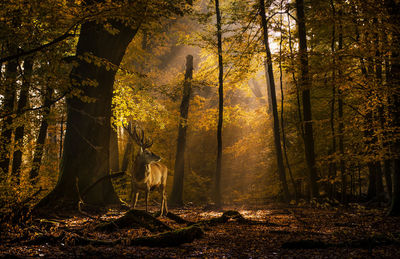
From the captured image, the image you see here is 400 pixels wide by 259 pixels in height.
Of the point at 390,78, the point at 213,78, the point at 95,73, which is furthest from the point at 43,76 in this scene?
the point at 213,78

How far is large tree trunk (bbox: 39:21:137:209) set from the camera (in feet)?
30.5

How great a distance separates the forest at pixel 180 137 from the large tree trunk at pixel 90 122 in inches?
1.6

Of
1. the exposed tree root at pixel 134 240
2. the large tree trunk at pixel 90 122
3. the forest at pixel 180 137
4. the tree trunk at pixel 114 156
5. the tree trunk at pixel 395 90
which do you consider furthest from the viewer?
the tree trunk at pixel 114 156

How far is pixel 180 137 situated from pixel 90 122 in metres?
7.62

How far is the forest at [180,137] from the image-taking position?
481cm

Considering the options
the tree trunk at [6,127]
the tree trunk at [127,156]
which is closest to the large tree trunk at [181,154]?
the tree trunk at [127,156]

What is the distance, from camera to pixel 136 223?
5953 millimetres

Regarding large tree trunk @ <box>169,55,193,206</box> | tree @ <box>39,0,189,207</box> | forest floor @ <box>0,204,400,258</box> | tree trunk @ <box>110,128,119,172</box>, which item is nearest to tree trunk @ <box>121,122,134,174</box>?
tree trunk @ <box>110,128,119,172</box>

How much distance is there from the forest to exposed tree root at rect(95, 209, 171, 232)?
3 cm

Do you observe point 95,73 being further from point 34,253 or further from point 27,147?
point 34,253

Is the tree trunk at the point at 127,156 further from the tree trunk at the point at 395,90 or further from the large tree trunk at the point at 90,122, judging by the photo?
the tree trunk at the point at 395,90

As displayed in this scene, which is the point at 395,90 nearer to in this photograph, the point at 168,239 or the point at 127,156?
the point at 168,239

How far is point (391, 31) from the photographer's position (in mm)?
7668

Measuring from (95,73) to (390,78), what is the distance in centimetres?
887
